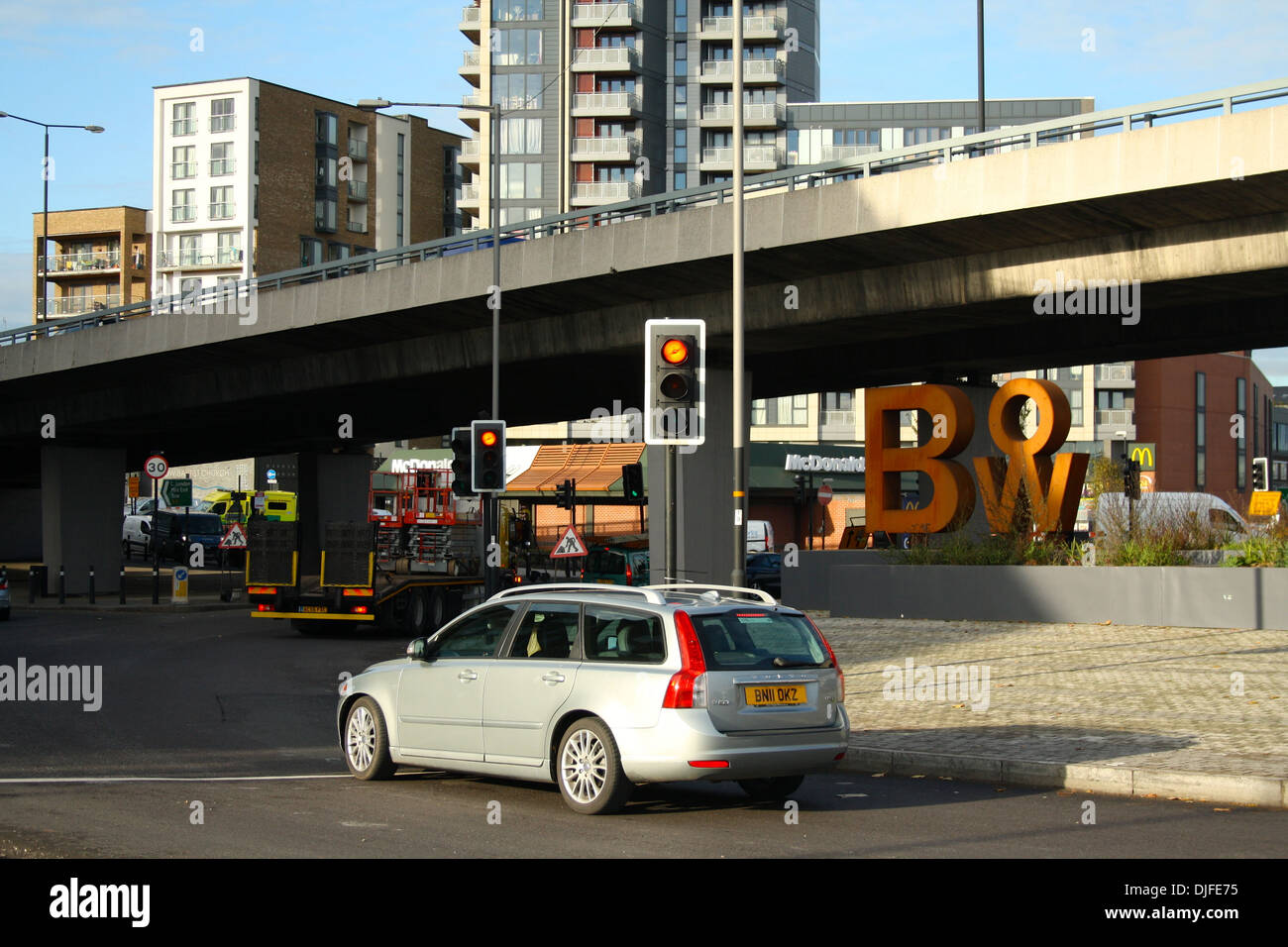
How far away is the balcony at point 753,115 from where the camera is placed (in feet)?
280

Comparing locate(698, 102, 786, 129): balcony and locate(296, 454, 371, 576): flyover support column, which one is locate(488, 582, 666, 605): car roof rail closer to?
locate(296, 454, 371, 576): flyover support column

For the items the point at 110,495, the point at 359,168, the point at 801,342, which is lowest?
the point at 110,495

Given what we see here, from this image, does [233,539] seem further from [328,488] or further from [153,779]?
[153,779]

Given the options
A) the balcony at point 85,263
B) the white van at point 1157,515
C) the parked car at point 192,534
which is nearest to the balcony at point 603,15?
the parked car at point 192,534

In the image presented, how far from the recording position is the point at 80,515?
150 feet

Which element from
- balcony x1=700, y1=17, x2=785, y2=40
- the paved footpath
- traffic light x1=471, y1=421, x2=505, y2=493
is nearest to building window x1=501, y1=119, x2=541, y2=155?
balcony x1=700, y1=17, x2=785, y2=40

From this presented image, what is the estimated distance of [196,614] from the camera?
113 feet

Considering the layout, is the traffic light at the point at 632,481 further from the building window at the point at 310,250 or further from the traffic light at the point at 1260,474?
the building window at the point at 310,250

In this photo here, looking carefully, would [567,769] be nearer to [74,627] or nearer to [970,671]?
[970,671]

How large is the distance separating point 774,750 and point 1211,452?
297 feet

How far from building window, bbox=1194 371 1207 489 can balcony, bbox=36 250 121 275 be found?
74064 mm

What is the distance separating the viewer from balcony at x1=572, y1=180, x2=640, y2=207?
274 ft
